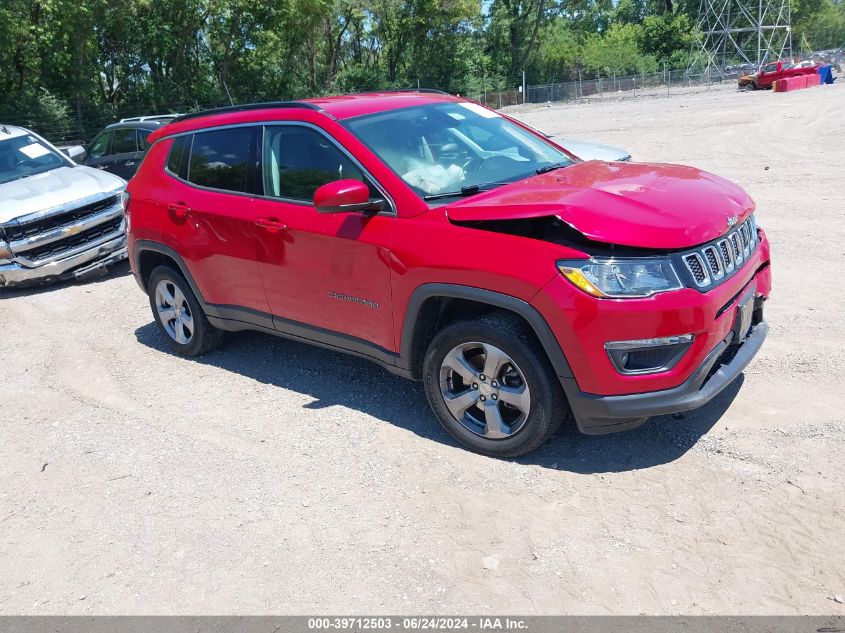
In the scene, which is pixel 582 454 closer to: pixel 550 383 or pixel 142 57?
pixel 550 383

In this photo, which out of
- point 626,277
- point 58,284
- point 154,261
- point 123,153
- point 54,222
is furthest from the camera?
point 123,153

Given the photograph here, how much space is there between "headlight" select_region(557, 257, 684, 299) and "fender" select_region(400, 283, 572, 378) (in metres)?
0.28

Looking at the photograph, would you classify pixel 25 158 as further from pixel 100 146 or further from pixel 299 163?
pixel 299 163

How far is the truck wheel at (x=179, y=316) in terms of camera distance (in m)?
5.84

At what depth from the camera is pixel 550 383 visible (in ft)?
12.3

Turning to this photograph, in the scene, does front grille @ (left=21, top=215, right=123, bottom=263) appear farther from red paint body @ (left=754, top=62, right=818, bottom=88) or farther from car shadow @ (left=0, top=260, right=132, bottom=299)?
Answer: red paint body @ (left=754, top=62, right=818, bottom=88)

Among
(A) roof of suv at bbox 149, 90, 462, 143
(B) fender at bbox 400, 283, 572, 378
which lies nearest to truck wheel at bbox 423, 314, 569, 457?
(B) fender at bbox 400, 283, 572, 378

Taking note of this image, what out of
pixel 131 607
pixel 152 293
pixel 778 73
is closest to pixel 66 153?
pixel 152 293

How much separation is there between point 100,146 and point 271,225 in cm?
947

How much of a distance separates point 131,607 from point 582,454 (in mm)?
2301

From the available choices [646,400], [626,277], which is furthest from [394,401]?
[626,277]

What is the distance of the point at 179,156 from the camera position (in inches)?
225

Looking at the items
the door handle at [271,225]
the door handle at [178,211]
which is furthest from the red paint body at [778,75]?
the door handle at [271,225]
